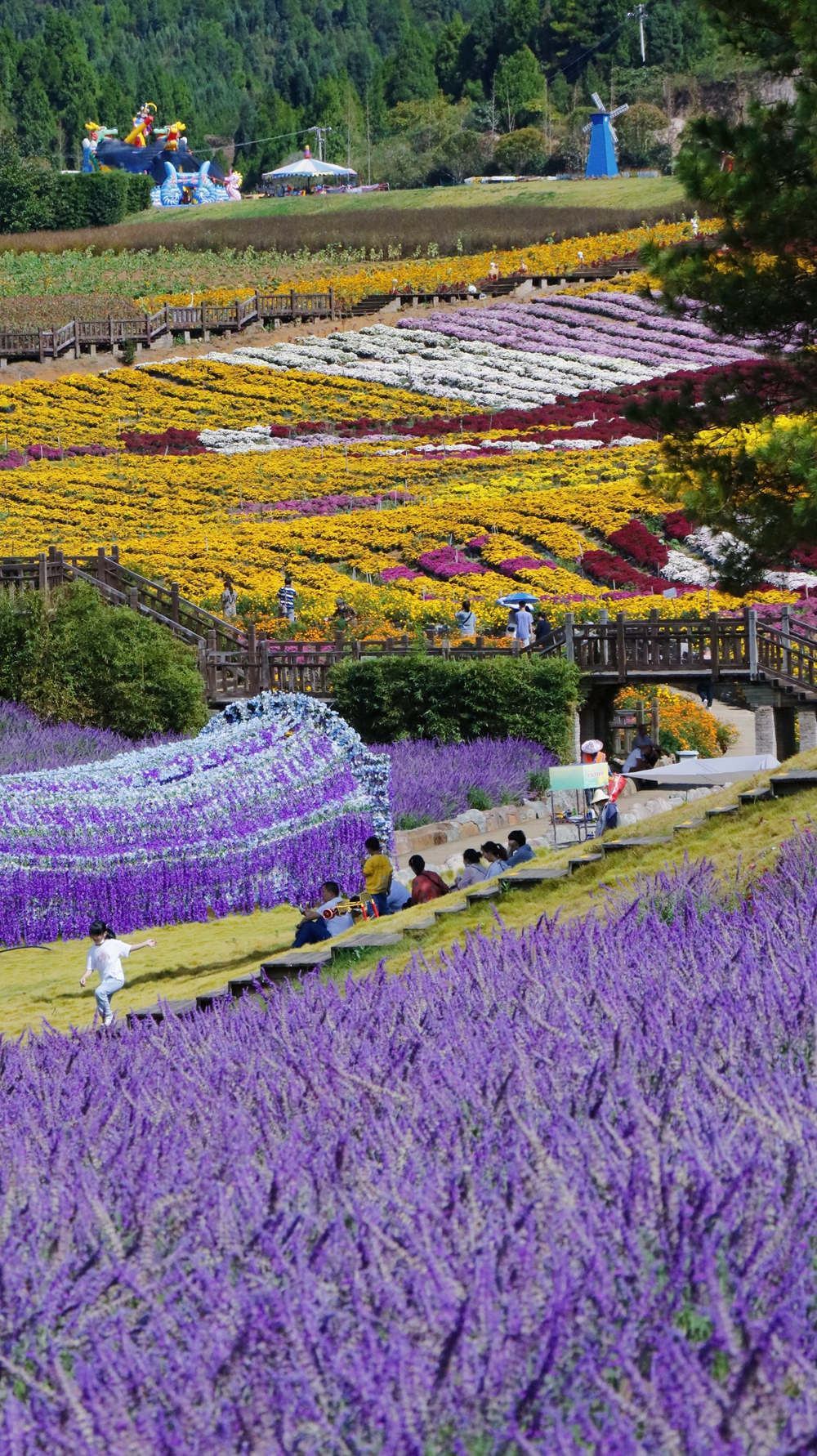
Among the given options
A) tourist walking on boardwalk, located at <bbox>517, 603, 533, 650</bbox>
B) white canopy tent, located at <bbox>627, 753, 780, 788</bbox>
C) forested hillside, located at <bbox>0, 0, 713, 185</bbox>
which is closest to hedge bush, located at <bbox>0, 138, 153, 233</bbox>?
forested hillside, located at <bbox>0, 0, 713, 185</bbox>

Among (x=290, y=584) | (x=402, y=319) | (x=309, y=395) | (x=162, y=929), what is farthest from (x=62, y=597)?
(x=402, y=319)

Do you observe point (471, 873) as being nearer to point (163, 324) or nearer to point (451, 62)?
point (163, 324)

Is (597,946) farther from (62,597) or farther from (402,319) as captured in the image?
(402,319)

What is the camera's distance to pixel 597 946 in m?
8.05

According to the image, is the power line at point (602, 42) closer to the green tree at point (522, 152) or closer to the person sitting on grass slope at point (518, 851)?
the green tree at point (522, 152)

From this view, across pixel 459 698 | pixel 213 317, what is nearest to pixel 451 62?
pixel 213 317

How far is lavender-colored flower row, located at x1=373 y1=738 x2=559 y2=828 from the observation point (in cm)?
2364

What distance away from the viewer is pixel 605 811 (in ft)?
61.1

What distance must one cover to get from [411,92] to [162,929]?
538ft

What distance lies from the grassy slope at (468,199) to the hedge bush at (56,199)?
11.9 feet

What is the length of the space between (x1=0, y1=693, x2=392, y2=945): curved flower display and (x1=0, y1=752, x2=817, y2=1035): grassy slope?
0.45 metres

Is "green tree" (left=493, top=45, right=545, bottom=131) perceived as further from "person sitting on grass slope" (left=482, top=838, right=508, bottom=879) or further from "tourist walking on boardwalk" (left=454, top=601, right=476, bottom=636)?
"person sitting on grass slope" (left=482, top=838, right=508, bottom=879)

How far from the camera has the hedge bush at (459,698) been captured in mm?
27484

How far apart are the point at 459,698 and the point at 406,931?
55.2ft
